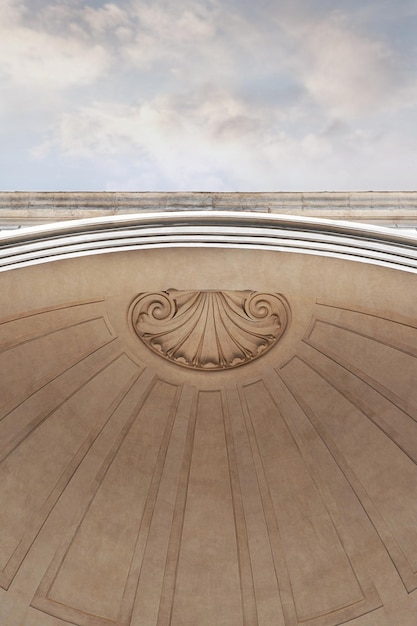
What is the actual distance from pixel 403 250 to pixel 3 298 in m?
5.28

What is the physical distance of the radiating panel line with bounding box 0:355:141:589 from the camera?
13.5 metres

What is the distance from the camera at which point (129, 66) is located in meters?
13.1

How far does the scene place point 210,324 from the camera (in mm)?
13047

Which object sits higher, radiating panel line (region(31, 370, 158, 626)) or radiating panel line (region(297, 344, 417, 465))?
radiating panel line (region(297, 344, 417, 465))

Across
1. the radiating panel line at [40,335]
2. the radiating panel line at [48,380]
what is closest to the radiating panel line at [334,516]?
the radiating panel line at [48,380]

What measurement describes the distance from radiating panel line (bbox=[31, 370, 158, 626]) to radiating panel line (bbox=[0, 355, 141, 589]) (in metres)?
0.27

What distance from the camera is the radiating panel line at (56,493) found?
1352 centimetres

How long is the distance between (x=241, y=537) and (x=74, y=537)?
2.75 m

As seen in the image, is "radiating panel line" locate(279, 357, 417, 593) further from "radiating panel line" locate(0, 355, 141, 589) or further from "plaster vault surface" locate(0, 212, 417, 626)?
"radiating panel line" locate(0, 355, 141, 589)

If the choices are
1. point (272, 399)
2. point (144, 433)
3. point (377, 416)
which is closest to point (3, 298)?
point (144, 433)

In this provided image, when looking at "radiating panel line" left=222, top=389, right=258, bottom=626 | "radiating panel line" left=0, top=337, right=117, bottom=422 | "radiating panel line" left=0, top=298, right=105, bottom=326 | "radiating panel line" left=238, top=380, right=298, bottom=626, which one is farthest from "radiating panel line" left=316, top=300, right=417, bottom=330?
"radiating panel line" left=0, top=337, right=117, bottom=422

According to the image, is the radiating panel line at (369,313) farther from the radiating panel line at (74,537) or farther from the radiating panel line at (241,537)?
the radiating panel line at (74,537)

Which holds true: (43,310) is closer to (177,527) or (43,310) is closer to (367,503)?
(177,527)

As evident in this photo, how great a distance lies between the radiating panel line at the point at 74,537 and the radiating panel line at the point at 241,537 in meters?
1.34
